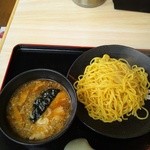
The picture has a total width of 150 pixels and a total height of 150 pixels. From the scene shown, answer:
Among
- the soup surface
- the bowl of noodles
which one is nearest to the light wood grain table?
the bowl of noodles

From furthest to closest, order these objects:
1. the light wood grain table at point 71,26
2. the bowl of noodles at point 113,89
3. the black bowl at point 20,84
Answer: the light wood grain table at point 71,26
the bowl of noodles at point 113,89
the black bowl at point 20,84

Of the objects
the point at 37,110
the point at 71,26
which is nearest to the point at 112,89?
the point at 37,110

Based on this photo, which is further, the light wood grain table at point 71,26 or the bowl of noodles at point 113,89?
the light wood grain table at point 71,26

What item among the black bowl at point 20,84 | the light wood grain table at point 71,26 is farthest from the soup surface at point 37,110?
the light wood grain table at point 71,26

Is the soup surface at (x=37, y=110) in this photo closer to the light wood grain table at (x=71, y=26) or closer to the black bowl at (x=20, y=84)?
the black bowl at (x=20, y=84)

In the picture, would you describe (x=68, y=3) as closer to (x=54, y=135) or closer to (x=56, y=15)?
(x=56, y=15)

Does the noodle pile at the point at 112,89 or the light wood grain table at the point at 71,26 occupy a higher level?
the light wood grain table at the point at 71,26

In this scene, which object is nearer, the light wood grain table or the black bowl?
the black bowl

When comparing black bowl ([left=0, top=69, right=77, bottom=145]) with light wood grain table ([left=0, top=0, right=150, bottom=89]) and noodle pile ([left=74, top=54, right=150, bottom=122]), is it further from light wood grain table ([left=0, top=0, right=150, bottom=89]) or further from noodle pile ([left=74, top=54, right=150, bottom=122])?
light wood grain table ([left=0, top=0, right=150, bottom=89])

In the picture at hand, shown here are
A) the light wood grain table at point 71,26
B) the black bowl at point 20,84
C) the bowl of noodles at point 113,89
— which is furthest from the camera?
the light wood grain table at point 71,26
